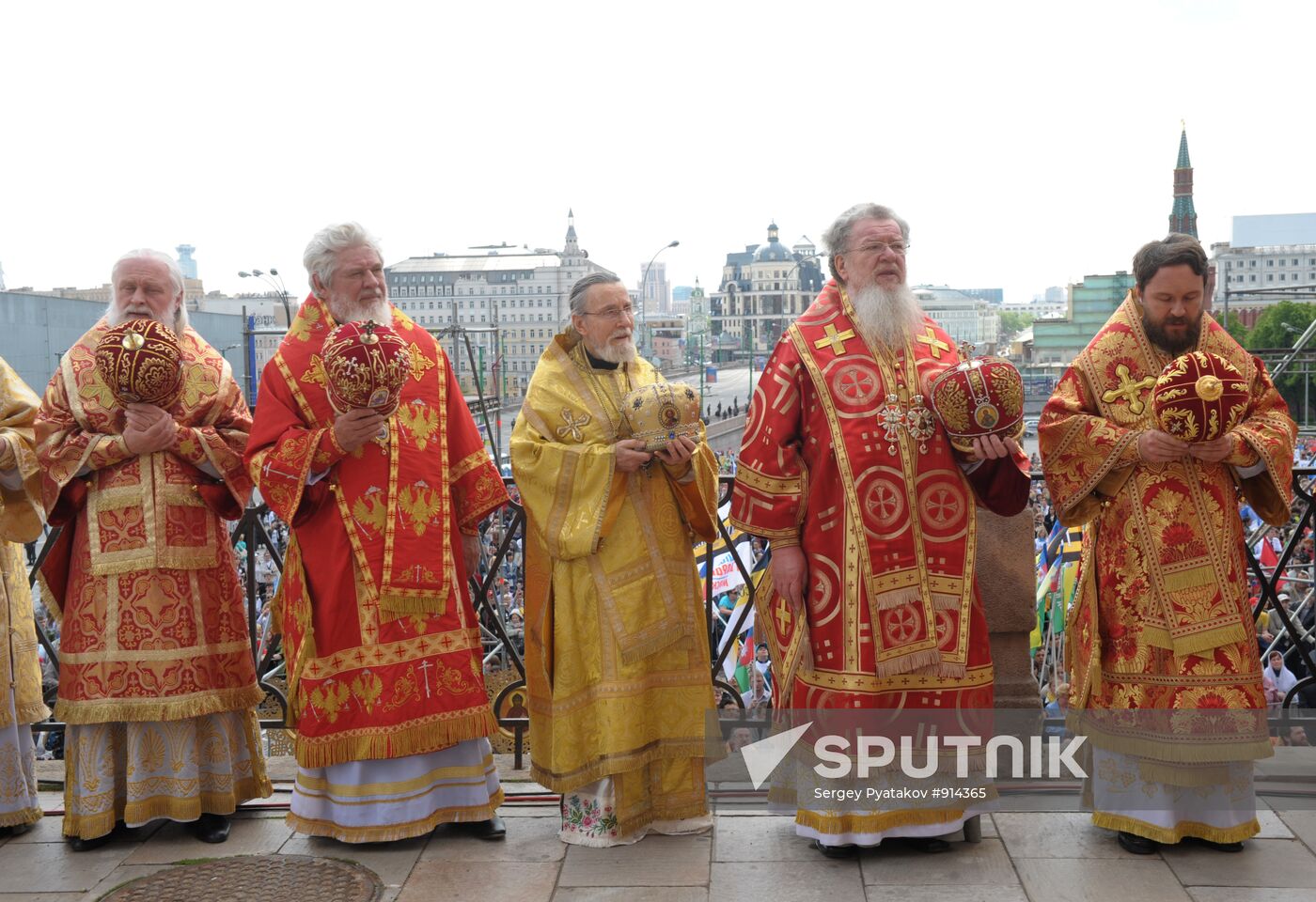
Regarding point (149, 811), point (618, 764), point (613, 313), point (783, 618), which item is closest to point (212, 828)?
point (149, 811)

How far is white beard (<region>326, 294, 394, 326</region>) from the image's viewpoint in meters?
4.11

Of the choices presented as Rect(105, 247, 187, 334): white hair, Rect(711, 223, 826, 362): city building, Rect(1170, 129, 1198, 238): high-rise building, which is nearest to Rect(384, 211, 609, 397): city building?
Rect(711, 223, 826, 362): city building

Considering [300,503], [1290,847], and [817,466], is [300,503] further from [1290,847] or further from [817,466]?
[1290,847]

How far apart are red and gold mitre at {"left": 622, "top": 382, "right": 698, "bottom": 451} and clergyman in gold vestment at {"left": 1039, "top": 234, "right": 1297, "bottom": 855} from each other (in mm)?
1163

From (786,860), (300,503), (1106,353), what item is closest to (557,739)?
(786,860)

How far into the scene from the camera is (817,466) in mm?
3945

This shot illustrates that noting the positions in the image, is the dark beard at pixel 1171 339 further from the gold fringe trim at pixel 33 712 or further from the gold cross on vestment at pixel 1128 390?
the gold fringe trim at pixel 33 712

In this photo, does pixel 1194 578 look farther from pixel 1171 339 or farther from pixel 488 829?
pixel 488 829

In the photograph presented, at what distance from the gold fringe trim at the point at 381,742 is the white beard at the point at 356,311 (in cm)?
131

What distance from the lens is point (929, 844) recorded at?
13.0ft

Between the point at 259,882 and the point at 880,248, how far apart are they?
2782mm

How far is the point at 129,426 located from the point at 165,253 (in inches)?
27.2

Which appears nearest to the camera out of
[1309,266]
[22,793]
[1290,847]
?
[1290,847]

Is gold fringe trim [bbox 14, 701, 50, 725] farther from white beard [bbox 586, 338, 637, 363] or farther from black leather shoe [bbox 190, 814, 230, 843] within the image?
white beard [bbox 586, 338, 637, 363]
